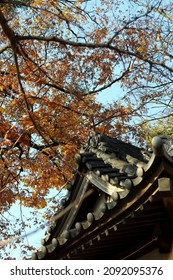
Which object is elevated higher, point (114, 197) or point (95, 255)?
point (114, 197)

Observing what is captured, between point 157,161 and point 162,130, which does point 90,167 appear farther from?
point 162,130

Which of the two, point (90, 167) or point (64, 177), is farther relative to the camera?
point (64, 177)

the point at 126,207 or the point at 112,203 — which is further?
the point at 112,203

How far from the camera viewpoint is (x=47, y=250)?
220 inches

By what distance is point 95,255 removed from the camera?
5863 millimetres

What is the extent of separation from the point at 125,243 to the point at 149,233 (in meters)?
0.41

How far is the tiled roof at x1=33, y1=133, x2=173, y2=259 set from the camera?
15.1 ft

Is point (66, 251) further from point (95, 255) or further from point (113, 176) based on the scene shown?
point (113, 176)

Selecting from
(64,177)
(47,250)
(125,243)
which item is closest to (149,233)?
(125,243)

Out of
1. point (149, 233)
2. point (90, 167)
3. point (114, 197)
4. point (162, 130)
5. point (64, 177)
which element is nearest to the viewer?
point (114, 197)

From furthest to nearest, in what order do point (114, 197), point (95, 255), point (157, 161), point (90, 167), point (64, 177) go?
1. point (64, 177)
2. point (90, 167)
3. point (95, 255)
4. point (114, 197)
5. point (157, 161)

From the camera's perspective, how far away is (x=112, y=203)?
4.91 m

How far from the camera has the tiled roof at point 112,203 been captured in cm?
459

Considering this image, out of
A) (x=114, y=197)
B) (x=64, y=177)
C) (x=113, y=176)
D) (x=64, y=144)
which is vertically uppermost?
(x=64, y=144)
